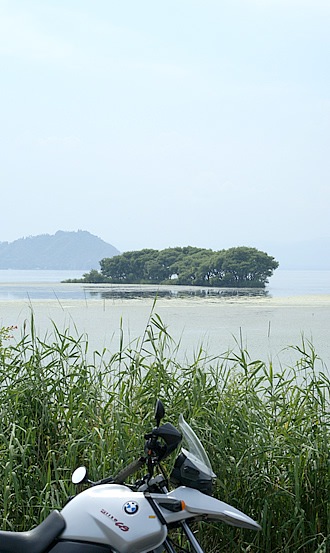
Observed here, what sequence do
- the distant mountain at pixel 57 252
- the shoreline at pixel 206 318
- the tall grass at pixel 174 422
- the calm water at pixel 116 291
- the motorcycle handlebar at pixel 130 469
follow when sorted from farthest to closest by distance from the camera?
1. the distant mountain at pixel 57 252
2. the calm water at pixel 116 291
3. the shoreline at pixel 206 318
4. the tall grass at pixel 174 422
5. the motorcycle handlebar at pixel 130 469

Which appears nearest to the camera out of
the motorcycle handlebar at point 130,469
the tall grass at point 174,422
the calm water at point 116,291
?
the motorcycle handlebar at point 130,469

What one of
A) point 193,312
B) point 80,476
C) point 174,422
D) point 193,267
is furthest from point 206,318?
point 80,476

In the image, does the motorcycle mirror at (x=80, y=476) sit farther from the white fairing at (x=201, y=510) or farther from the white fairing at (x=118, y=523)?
the white fairing at (x=201, y=510)

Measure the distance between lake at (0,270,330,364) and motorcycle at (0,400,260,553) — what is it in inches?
148

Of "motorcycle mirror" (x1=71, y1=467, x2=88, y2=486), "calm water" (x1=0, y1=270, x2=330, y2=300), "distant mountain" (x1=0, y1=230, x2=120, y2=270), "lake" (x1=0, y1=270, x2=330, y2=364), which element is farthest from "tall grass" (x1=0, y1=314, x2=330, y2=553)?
"distant mountain" (x1=0, y1=230, x2=120, y2=270)

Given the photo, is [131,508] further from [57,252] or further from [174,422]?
[57,252]

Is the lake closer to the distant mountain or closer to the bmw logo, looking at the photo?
the distant mountain

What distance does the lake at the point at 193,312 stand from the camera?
7.15 metres

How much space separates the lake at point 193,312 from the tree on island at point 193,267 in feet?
0.74

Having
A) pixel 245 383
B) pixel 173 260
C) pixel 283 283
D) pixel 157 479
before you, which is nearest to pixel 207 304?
pixel 173 260

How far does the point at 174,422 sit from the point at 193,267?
920 cm

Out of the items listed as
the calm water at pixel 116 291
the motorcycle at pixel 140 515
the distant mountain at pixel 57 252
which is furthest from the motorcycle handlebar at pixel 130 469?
the distant mountain at pixel 57 252

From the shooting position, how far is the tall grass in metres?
2.92

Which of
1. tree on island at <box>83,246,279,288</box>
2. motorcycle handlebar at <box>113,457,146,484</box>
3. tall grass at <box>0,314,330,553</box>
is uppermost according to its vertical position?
tree on island at <box>83,246,279,288</box>
